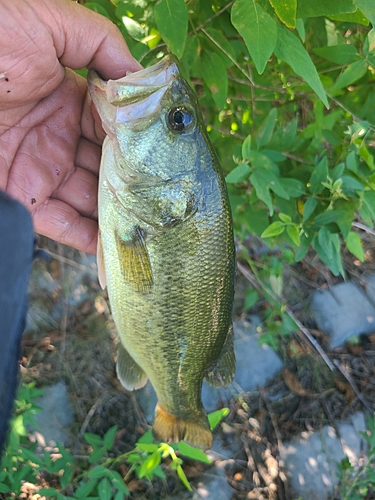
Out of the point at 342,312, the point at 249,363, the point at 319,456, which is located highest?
the point at 249,363

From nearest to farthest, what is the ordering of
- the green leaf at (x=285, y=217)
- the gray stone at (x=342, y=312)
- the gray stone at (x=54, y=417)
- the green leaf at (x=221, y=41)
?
the green leaf at (x=221, y=41), the green leaf at (x=285, y=217), the gray stone at (x=54, y=417), the gray stone at (x=342, y=312)

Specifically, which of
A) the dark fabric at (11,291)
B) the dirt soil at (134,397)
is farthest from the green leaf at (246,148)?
the dirt soil at (134,397)

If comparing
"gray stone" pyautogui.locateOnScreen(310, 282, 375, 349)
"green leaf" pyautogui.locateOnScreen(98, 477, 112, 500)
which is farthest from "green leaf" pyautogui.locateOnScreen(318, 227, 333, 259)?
"gray stone" pyautogui.locateOnScreen(310, 282, 375, 349)

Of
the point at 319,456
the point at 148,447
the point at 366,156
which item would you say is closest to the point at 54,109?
the point at 366,156

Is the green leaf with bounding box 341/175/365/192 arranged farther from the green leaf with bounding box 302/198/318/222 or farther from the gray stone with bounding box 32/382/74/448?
the gray stone with bounding box 32/382/74/448

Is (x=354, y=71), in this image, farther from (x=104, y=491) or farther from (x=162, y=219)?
(x=104, y=491)

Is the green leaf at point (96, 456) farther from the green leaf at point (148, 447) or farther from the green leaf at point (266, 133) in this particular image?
the green leaf at point (266, 133)

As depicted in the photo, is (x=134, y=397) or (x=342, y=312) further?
(x=342, y=312)
